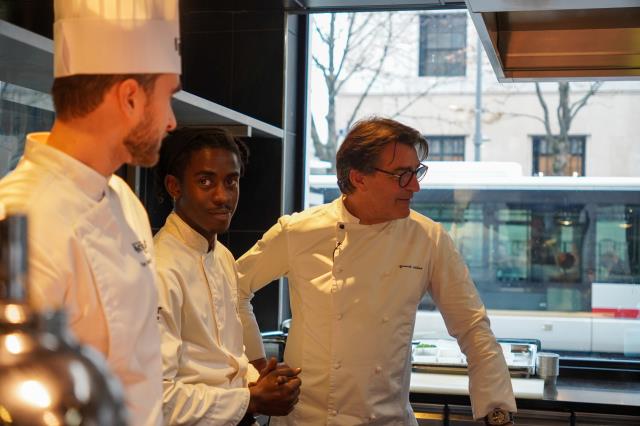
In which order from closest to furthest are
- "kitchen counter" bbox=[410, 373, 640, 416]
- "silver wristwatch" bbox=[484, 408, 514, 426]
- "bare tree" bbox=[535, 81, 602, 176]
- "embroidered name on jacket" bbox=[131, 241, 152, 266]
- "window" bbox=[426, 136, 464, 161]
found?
"embroidered name on jacket" bbox=[131, 241, 152, 266] → "silver wristwatch" bbox=[484, 408, 514, 426] → "kitchen counter" bbox=[410, 373, 640, 416] → "bare tree" bbox=[535, 81, 602, 176] → "window" bbox=[426, 136, 464, 161]

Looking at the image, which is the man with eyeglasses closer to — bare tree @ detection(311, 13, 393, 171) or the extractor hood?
the extractor hood

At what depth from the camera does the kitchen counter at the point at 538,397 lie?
2.90 metres

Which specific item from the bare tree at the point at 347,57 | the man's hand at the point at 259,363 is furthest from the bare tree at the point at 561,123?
the man's hand at the point at 259,363

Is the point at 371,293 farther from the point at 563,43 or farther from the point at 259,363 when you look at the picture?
the point at 563,43

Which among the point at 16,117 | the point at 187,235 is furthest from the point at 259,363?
the point at 16,117

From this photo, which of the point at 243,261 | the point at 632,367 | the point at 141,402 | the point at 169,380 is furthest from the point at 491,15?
the point at 632,367

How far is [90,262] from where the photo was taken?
1076 mm

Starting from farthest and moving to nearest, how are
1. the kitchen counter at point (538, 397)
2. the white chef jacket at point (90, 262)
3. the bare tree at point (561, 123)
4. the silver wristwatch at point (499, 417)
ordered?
the bare tree at point (561, 123), the kitchen counter at point (538, 397), the silver wristwatch at point (499, 417), the white chef jacket at point (90, 262)

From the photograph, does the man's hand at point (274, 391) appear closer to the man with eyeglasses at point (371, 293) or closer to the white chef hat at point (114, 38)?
the man with eyeglasses at point (371, 293)

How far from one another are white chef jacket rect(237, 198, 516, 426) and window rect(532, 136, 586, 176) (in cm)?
163

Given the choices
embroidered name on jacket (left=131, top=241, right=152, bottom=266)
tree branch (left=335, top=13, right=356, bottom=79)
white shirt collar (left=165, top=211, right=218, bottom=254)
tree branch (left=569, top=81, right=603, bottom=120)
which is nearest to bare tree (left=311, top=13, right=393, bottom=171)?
tree branch (left=335, top=13, right=356, bottom=79)

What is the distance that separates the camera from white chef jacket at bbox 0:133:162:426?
40.8 inches

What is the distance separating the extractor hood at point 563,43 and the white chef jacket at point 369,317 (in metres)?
0.53

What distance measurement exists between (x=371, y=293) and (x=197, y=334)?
658 millimetres
